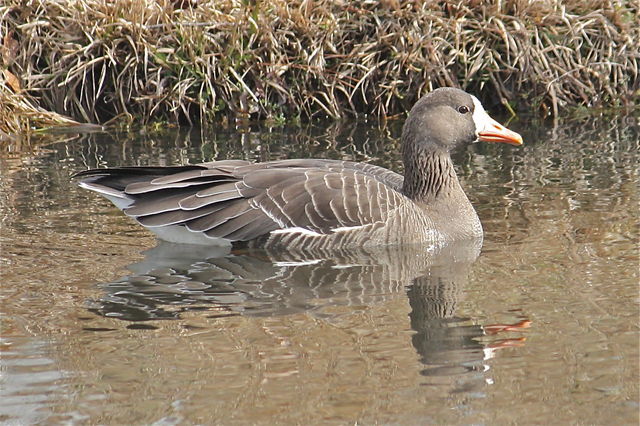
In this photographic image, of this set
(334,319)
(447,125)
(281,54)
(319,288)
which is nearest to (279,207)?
(319,288)

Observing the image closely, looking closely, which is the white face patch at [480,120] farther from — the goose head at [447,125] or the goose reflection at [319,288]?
the goose reflection at [319,288]

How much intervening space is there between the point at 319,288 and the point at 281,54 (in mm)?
5517

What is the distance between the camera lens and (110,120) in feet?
41.1

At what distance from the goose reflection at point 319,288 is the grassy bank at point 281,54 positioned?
418 cm

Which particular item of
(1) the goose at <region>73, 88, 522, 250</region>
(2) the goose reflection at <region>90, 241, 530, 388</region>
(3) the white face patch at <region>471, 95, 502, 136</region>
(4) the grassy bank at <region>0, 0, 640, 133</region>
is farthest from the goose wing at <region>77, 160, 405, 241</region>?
(4) the grassy bank at <region>0, 0, 640, 133</region>

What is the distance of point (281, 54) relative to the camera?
40.7ft

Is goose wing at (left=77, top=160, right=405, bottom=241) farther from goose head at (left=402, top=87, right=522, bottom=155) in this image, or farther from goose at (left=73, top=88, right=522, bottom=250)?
goose head at (left=402, top=87, right=522, bottom=155)

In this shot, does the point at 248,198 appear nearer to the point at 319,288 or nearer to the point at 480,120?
the point at 319,288

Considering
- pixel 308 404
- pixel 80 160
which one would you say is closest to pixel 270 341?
pixel 308 404

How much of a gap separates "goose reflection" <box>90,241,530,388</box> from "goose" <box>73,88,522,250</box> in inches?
4.3

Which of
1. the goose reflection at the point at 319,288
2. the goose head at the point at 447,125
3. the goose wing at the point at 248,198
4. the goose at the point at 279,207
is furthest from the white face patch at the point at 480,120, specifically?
the goose reflection at the point at 319,288

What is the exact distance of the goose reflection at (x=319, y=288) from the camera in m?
6.28

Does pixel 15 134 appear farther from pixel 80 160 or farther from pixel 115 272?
pixel 115 272

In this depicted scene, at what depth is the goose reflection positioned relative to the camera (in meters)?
6.28
